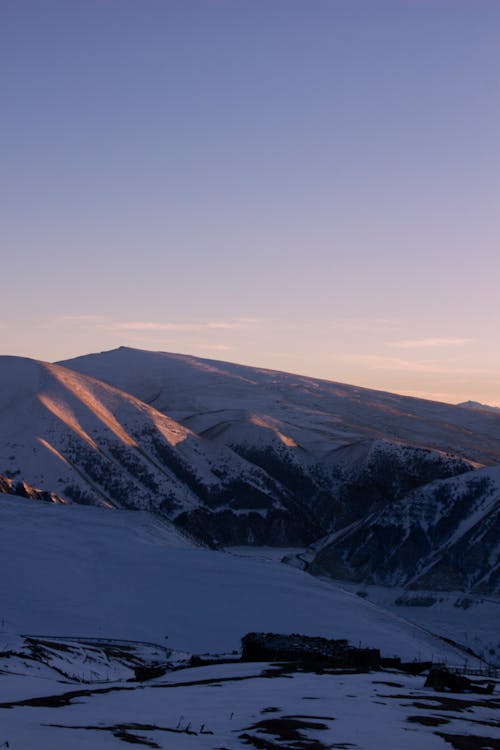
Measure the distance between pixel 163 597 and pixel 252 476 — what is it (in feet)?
278

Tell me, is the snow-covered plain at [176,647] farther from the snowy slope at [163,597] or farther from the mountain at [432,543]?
the mountain at [432,543]

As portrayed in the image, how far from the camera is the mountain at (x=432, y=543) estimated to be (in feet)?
306

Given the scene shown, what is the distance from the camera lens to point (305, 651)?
44375 mm

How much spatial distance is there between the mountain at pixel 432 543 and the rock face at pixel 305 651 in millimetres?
46824

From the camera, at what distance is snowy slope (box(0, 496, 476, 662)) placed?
193ft

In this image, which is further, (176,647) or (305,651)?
(176,647)

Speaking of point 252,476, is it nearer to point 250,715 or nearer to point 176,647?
point 176,647

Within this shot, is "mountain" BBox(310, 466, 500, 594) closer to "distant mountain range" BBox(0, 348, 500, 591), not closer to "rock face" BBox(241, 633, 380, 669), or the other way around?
"distant mountain range" BBox(0, 348, 500, 591)

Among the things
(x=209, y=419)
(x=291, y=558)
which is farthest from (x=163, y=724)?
(x=209, y=419)

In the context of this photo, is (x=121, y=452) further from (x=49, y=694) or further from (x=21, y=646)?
(x=49, y=694)

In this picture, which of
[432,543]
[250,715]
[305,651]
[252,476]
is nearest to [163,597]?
[305,651]

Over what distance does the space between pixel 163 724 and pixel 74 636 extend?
111ft

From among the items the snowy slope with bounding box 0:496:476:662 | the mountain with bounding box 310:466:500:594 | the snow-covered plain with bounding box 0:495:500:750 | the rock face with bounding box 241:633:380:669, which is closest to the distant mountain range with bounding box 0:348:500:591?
the mountain with bounding box 310:466:500:594

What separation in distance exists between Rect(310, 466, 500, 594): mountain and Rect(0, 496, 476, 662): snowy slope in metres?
25.3
